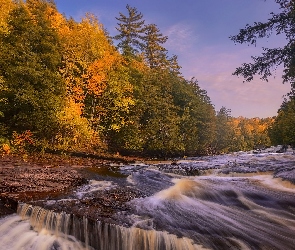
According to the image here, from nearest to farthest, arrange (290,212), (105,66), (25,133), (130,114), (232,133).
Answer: (290,212) → (25,133) → (105,66) → (130,114) → (232,133)

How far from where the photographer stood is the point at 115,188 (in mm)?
8789

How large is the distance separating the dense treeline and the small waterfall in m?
10.7

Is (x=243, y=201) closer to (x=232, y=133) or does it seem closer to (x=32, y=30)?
(x=32, y=30)

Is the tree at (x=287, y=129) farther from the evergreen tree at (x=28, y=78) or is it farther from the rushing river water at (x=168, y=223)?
the evergreen tree at (x=28, y=78)

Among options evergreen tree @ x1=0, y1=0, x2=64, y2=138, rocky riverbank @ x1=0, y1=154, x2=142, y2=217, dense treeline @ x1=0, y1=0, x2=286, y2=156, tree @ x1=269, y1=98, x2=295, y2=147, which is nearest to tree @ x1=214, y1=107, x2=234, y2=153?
dense treeline @ x1=0, y1=0, x2=286, y2=156

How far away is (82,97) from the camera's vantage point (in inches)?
862

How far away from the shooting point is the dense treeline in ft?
52.1

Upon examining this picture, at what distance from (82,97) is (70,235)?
17343mm

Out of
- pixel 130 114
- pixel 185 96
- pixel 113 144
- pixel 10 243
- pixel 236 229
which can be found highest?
pixel 185 96

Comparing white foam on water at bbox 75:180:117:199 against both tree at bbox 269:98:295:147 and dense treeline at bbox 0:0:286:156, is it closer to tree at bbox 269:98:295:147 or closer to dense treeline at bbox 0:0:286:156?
dense treeline at bbox 0:0:286:156

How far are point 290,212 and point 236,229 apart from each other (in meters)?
2.35

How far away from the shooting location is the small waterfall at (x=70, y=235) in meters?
4.94

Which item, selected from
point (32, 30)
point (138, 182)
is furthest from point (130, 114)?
point (138, 182)

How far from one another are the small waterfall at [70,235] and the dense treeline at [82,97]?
10673mm
